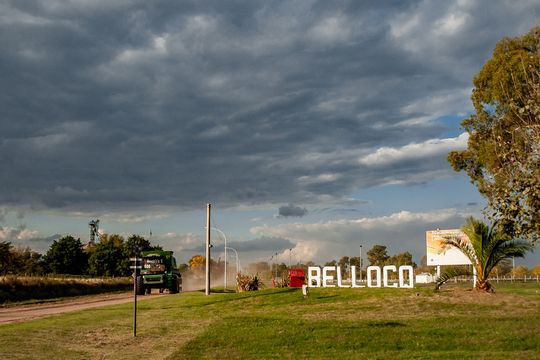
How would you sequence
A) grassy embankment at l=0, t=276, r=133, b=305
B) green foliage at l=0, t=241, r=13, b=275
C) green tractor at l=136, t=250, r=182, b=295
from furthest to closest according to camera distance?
green foliage at l=0, t=241, r=13, b=275
green tractor at l=136, t=250, r=182, b=295
grassy embankment at l=0, t=276, r=133, b=305

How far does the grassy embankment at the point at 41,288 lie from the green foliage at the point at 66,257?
110ft

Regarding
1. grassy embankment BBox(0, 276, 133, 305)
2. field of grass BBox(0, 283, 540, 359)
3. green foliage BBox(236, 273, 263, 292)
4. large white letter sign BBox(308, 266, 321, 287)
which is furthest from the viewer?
grassy embankment BBox(0, 276, 133, 305)

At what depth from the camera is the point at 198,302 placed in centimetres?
3353

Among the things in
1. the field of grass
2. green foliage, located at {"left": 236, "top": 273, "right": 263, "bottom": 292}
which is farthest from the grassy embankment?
the field of grass

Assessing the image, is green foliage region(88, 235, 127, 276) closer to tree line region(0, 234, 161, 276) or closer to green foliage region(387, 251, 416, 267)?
tree line region(0, 234, 161, 276)

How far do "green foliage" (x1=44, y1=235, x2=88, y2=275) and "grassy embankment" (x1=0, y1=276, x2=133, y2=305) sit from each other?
33.4 metres

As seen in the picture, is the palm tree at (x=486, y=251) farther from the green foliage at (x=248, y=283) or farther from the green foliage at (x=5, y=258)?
the green foliage at (x=5, y=258)

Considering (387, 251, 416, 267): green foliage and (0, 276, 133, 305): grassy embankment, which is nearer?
(0, 276, 133, 305): grassy embankment

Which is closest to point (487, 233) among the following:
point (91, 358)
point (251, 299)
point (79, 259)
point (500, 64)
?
point (251, 299)

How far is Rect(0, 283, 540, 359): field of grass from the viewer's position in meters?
16.2

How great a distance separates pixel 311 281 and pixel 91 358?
21.8 m

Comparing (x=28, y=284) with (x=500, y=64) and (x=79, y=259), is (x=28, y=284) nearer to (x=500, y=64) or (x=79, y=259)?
(x=500, y=64)

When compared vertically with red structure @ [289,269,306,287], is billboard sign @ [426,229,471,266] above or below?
above

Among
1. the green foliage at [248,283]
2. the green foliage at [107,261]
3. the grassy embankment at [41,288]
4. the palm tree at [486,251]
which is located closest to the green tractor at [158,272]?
the grassy embankment at [41,288]
